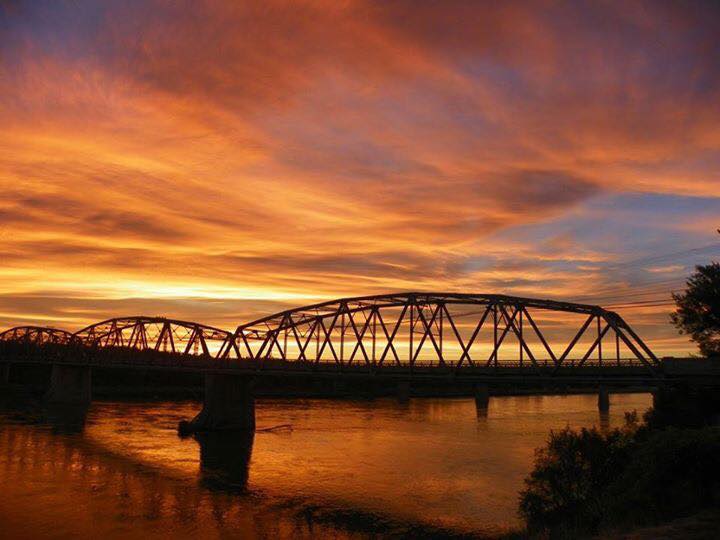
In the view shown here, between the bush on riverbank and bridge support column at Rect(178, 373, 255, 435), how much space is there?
158 ft

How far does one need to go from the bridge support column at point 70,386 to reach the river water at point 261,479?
2050cm

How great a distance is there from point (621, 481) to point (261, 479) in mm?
28599

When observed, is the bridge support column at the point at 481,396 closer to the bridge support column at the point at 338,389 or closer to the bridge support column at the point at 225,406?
the bridge support column at the point at 338,389

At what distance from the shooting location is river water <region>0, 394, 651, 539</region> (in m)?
34.3

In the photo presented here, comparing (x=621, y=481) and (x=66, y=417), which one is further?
(x=66, y=417)

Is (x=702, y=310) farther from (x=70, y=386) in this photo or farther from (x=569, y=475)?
(x=70, y=386)

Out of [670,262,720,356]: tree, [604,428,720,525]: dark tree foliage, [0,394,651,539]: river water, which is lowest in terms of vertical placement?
[0,394,651,539]: river water

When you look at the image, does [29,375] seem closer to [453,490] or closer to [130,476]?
[130,476]

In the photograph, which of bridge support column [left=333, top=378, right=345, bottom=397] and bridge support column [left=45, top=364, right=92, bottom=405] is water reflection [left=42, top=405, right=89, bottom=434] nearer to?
bridge support column [left=45, top=364, right=92, bottom=405]

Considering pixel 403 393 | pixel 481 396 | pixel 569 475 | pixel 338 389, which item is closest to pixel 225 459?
pixel 569 475

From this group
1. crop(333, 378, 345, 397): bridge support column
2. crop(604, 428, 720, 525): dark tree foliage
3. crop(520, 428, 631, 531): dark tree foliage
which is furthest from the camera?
crop(333, 378, 345, 397): bridge support column

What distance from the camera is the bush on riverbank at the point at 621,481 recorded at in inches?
914

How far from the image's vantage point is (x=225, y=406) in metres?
75.0

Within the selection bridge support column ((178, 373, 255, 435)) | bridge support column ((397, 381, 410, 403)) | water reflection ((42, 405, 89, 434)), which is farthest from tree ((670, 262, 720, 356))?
bridge support column ((397, 381, 410, 403))
